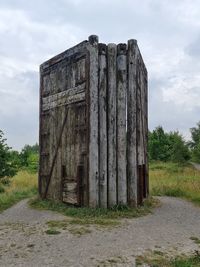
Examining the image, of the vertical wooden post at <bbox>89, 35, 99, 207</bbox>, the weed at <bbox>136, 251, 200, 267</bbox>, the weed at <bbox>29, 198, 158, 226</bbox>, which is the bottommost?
the weed at <bbox>136, 251, 200, 267</bbox>

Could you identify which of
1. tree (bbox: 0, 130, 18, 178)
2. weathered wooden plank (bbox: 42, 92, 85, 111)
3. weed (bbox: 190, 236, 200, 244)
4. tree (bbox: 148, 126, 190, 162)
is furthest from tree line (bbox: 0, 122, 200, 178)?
weed (bbox: 190, 236, 200, 244)

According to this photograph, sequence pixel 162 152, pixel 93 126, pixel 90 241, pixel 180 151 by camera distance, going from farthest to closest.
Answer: pixel 162 152, pixel 180 151, pixel 93 126, pixel 90 241

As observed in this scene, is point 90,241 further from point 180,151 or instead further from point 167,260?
point 180,151

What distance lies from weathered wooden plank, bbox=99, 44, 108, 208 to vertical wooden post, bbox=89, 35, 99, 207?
12cm

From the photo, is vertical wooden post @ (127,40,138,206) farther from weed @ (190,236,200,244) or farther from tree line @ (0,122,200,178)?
tree line @ (0,122,200,178)

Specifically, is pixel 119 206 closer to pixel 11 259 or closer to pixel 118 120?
pixel 118 120

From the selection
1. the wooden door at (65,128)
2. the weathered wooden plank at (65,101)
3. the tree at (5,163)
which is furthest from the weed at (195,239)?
the tree at (5,163)

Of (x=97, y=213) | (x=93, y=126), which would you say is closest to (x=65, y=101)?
(x=93, y=126)

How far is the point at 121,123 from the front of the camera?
10.3 meters

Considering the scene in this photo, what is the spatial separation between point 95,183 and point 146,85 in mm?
5147

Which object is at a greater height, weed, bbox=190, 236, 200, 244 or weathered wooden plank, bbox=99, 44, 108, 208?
weathered wooden plank, bbox=99, 44, 108, 208

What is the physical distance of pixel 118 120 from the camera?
10.3 metres

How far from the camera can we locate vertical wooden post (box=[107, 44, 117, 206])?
392 inches

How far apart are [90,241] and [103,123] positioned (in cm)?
407
